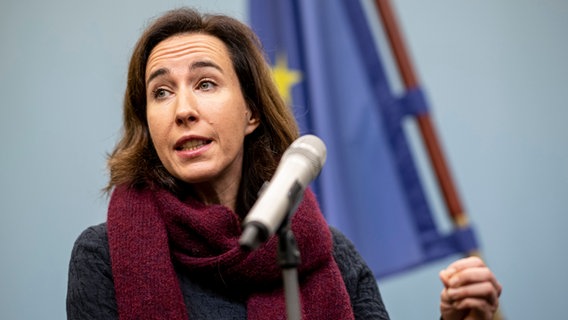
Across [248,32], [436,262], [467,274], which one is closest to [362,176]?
[436,262]

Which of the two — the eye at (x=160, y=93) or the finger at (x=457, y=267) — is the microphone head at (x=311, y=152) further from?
the eye at (x=160, y=93)

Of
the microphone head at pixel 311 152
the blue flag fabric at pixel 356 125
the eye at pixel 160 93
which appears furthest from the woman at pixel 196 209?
the blue flag fabric at pixel 356 125

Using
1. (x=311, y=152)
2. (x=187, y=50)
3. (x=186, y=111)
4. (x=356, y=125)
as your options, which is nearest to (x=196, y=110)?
(x=186, y=111)

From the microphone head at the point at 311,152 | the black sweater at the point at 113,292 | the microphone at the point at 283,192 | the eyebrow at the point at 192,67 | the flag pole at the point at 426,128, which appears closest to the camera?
the microphone at the point at 283,192

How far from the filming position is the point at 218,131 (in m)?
1.32

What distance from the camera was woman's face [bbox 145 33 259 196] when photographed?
51.0 inches

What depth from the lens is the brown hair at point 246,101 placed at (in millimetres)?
1419

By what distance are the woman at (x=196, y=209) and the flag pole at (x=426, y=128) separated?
662 mm

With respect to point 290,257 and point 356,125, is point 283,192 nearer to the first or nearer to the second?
point 290,257

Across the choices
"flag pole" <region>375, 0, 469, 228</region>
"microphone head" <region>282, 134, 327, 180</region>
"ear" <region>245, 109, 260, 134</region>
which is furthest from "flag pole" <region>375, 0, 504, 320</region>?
"microphone head" <region>282, 134, 327, 180</region>

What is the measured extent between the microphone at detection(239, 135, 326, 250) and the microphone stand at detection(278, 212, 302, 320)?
0.09 ft

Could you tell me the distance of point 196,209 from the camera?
1357 millimetres

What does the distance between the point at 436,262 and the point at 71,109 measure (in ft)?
3.66

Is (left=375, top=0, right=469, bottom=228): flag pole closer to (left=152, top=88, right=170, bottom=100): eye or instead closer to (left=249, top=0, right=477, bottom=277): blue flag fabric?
(left=249, top=0, right=477, bottom=277): blue flag fabric
